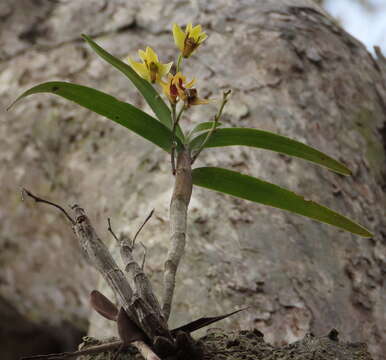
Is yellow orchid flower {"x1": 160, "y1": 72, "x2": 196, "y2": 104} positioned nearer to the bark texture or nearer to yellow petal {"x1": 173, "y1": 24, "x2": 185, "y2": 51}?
yellow petal {"x1": 173, "y1": 24, "x2": 185, "y2": 51}

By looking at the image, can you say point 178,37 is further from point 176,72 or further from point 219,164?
point 219,164

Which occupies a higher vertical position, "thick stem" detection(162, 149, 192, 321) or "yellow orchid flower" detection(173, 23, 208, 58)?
"yellow orchid flower" detection(173, 23, 208, 58)

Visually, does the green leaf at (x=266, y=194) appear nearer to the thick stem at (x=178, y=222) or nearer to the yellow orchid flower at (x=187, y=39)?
the thick stem at (x=178, y=222)

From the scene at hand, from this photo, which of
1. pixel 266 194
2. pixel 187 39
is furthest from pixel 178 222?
pixel 187 39

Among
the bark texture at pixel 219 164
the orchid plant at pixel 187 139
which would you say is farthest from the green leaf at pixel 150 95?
the bark texture at pixel 219 164

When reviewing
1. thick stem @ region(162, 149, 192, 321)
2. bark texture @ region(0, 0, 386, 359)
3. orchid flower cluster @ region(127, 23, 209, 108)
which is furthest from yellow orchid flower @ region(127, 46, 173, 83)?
bark texture @ region(0, 0, 386, 359)

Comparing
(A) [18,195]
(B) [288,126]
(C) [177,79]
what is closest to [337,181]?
(B) [288,126]
